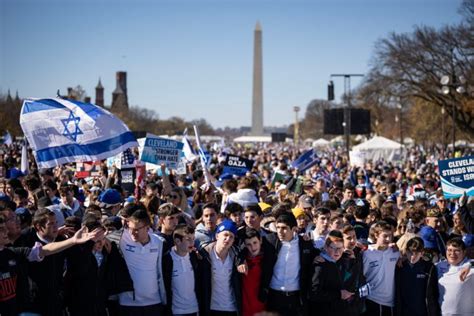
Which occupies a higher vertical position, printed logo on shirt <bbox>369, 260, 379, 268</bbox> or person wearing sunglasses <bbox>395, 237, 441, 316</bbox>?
printed logo on shirt <bbox>369, 260, 379, 268</bbox>

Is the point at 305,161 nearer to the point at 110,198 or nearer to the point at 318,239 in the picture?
the point at 110,198

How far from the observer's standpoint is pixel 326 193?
1349 cm

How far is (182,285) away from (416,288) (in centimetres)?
242

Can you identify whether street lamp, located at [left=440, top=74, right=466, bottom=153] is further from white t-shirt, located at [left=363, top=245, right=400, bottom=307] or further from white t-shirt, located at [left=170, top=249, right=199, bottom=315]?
white t-shirt, located at [left=170, top=249, right=199, bottom=315]

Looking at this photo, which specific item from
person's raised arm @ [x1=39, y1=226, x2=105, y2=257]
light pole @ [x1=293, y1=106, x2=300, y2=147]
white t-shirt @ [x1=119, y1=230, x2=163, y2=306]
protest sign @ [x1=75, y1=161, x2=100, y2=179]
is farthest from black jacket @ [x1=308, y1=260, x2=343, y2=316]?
light pole @ [x1=293, y1=106, x2=300, y2=147]

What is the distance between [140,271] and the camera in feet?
20.1

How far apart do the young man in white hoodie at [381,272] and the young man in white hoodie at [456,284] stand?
494 mm

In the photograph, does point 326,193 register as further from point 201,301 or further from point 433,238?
point 201,301

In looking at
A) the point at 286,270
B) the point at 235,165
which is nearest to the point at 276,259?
the point at 286,270

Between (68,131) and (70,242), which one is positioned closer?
(70,242)

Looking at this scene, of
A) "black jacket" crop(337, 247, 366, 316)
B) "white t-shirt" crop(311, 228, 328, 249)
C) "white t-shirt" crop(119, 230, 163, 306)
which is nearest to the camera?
"white t-shirt" crop(119, 230, 163, 306)

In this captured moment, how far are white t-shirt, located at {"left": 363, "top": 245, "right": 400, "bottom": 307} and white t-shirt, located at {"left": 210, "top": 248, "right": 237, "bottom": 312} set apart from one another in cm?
150

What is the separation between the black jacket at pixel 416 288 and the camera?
6879 mm

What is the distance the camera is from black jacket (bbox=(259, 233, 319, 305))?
6.45 m
